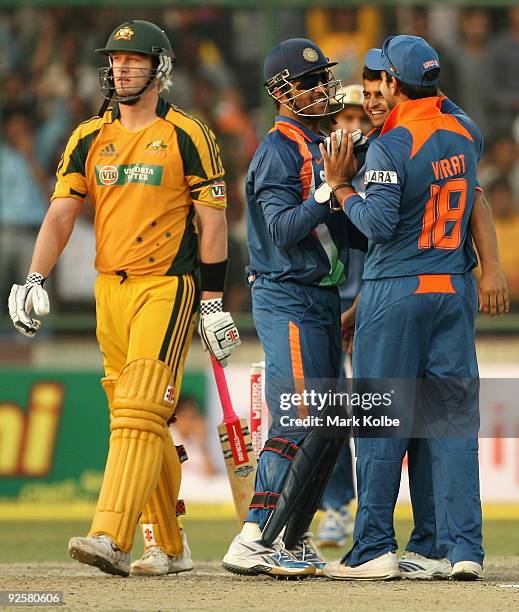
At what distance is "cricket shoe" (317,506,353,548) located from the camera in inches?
342

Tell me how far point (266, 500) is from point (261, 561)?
10.9 inches

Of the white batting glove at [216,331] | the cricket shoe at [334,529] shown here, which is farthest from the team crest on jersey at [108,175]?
the cricket shoe at [334,529]

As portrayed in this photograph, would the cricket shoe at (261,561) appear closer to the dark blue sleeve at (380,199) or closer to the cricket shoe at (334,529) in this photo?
the dark blue sleeve at (380,199)

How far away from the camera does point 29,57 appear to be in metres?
13.3

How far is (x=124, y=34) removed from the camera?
22.8 ft

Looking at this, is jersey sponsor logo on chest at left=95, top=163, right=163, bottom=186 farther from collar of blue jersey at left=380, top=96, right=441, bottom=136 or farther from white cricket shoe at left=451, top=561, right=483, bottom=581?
white cricket shoe at left=451, top=561, right=483, bottom=581

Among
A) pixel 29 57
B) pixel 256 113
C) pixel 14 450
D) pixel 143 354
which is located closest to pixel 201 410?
pixel 14 450

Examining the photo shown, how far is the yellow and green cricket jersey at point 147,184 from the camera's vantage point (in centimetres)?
686

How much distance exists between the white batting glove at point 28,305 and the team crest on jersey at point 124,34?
1.22 metres

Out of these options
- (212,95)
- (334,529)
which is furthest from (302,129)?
(212,95)

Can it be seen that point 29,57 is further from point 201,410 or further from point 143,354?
point 143,354

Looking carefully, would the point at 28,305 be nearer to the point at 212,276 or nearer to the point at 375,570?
the point at 212,276

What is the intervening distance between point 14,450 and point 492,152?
508 centimetres

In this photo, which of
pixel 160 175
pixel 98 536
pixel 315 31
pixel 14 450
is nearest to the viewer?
pixel 98 536
